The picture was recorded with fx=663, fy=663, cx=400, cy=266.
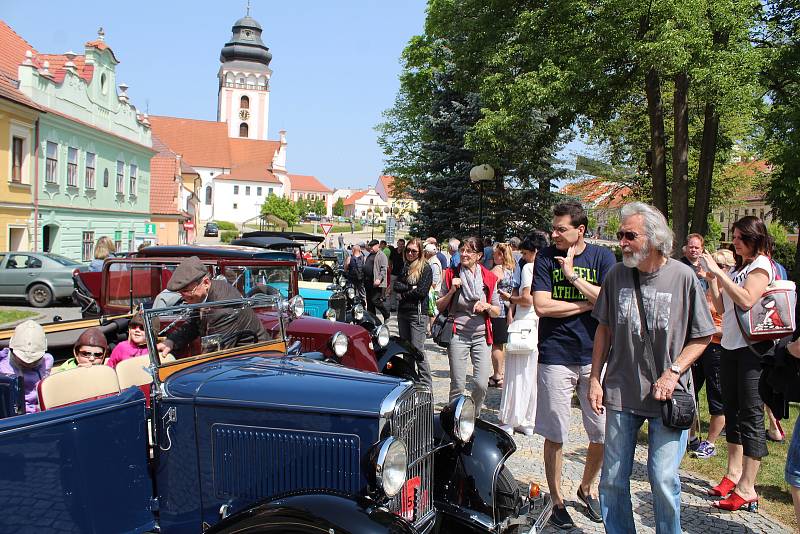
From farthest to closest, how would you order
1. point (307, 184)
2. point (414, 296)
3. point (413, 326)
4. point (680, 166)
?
1. point (307, 184)
2. point (680, 166)
3. point (413, 326)
4. point (414, 296)

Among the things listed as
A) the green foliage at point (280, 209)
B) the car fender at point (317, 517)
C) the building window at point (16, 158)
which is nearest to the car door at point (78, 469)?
the car fender at point (317, 517)

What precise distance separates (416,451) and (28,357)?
2.46m

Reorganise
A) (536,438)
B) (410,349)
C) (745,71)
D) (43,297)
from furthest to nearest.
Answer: (43,297) < (745,71) < (410,349) < (536,438)

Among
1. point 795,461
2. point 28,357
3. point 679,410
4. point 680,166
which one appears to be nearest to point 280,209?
point 680,166

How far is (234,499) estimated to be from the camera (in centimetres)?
343

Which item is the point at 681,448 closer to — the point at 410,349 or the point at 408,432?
the point at 408,432

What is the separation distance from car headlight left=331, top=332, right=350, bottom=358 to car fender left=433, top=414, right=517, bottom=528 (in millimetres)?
2552

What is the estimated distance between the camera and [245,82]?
4072 inches

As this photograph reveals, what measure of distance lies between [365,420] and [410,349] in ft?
14.7

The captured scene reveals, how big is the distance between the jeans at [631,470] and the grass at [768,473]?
1.67 metres

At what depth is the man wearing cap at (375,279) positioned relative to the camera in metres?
14.0

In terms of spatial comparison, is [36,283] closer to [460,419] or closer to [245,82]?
[460,419]

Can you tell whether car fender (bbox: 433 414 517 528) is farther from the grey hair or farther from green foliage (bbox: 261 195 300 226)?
green foliage (bbox: 261 195 300 226)

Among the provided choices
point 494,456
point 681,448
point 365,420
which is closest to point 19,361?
point 365,420
